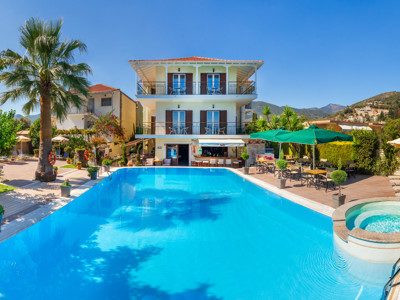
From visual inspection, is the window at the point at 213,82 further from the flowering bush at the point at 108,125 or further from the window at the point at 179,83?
the flowering bush at the point at 108,125

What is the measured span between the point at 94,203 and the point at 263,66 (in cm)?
2217

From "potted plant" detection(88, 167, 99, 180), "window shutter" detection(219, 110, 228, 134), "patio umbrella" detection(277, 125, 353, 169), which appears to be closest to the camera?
"patio umbrella" detection(277, 125, 353, 169)

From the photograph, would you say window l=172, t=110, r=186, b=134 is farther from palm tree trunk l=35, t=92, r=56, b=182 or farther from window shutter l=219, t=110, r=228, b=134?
palm tree trunk l=35, t=92, r=56, b=182

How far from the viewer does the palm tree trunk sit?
14.9 metres

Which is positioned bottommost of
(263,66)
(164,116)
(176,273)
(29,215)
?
(176,273)

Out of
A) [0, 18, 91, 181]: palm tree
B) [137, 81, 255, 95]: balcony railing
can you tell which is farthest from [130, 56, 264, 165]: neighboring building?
[0, 18, 91, 181]: palm tree

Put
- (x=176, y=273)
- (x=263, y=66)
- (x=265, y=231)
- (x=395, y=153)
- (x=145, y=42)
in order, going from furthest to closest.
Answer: (x=263, y=66) < (x=145, y=42) < (x=395, y=153) < (x=265, y=231) < (x=176, y=273)

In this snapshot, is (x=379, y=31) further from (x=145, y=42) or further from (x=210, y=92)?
(x=145, y=42)

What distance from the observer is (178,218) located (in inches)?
397

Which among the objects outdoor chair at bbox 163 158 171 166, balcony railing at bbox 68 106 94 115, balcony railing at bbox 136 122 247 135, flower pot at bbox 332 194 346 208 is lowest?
flower pot at bbox 332 194 346 208

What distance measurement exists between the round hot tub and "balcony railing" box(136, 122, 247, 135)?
16546 millimetres

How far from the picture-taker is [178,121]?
83.7 ft

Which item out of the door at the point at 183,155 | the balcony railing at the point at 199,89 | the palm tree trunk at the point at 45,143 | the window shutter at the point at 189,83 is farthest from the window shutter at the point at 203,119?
A: the palm tree trunk at the point at 45,143

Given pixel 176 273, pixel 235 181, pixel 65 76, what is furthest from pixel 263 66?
pixel 176 273
